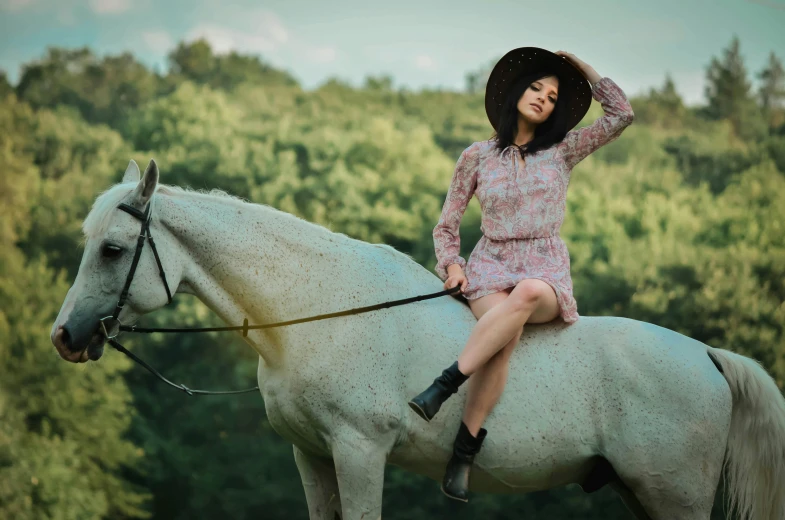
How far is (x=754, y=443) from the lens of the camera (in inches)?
161

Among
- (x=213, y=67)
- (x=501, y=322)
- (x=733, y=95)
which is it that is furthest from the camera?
(x=213, y=67)

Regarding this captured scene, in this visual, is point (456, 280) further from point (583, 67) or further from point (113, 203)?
point (113, 203)

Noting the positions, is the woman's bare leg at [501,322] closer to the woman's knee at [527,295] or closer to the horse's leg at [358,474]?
the woman's knee at [527,295]

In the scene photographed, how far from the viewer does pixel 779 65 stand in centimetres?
2331

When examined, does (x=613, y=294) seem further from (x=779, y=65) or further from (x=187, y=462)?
(x=187, y=462)

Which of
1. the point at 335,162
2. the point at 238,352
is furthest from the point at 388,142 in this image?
the point at 238,352

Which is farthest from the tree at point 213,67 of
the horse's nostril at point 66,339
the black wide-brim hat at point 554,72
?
the horse's nostril at point 66,339

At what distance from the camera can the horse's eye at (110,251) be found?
11.9 ft

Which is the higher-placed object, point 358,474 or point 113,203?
point 113,203

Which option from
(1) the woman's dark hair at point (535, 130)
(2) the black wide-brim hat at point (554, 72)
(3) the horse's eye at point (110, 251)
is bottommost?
(3) the horse's eye at point (110, 251)

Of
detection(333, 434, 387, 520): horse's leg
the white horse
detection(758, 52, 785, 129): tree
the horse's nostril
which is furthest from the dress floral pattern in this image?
detection(758, 52, 785, 129): tree

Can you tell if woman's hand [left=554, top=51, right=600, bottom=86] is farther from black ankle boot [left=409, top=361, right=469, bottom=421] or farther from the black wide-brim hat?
black ankle boot [left=409, top=361, right=469, bottom=421]

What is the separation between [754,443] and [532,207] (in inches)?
63.9

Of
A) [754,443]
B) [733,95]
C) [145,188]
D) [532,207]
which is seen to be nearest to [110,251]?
[145,188]
